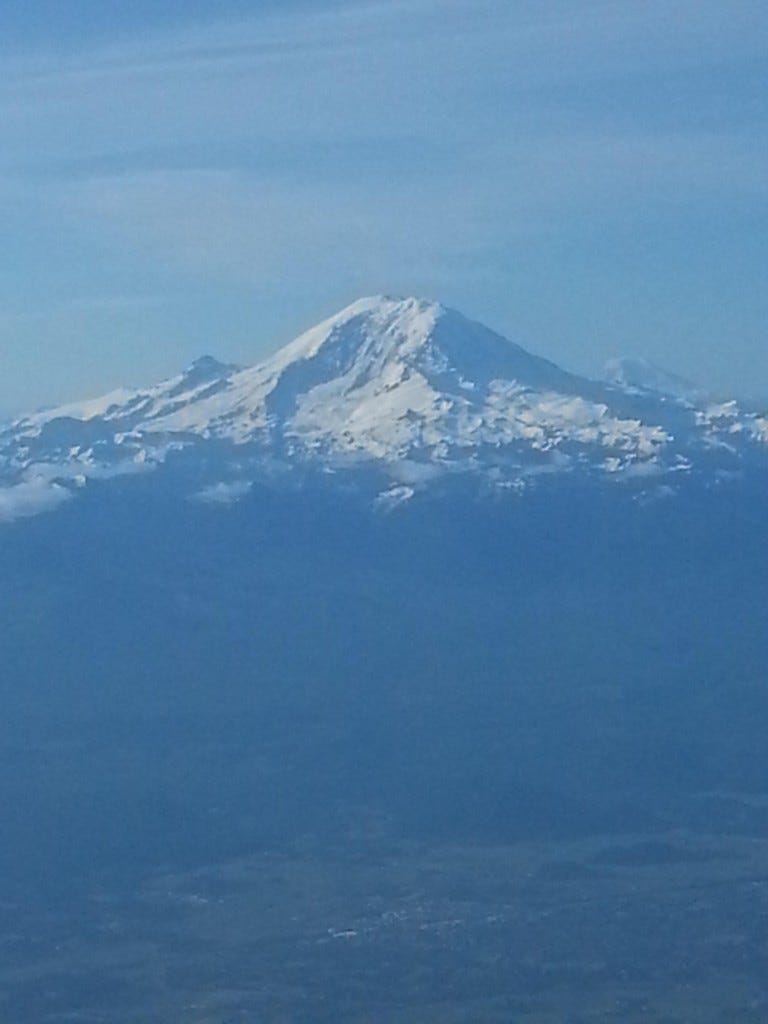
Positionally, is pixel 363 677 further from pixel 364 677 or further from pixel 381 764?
pixel 381 764

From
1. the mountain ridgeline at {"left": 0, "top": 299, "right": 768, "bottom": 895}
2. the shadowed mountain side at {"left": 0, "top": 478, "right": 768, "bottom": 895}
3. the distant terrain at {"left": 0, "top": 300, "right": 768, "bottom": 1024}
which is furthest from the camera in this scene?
the shadowed mountain side at {"left": 0, "top": 478, "right": 768, "bottom": 895}

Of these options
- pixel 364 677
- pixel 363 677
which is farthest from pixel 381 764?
pixel 363 677

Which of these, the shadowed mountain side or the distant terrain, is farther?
the shadowed mountain side

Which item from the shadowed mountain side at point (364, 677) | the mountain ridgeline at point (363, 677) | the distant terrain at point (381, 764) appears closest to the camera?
the distant terrain at point (381, 764)

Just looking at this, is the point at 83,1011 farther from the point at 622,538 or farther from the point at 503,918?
the point at 622,538

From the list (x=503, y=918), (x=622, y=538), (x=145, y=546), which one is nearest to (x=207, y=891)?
(x=503, y=918)

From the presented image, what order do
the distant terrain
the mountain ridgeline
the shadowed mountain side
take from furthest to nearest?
the shadowed mountain side → the mountain ridgeline → the distant terrain

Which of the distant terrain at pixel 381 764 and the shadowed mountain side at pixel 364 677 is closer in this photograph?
the distant terrain at pixel 381 764

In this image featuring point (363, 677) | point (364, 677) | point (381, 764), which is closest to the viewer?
point (381, 764)
